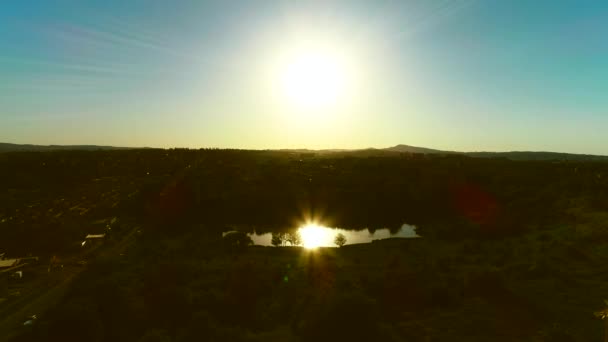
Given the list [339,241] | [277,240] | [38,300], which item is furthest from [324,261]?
[38,300]

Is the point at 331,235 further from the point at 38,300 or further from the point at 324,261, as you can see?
the point at 38,300

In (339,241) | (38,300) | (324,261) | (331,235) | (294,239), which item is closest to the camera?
(38,300)

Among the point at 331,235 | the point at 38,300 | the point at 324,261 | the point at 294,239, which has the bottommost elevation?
the point at 331,235

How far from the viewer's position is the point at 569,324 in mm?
21797

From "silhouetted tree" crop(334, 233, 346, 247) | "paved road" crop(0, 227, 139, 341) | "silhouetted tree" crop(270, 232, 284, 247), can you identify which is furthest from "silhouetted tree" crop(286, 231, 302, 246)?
"paved road" crop(0, 227, 139, 341)

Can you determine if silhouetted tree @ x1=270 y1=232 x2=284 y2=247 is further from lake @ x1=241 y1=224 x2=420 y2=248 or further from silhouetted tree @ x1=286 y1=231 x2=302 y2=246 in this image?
silhouetted tree @ x1=286 y1=231 x2=302 y2=246

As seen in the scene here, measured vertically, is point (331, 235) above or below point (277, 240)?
below

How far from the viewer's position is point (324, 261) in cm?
3691

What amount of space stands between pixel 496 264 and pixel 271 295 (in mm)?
18751

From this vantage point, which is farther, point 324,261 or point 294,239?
point 294,239

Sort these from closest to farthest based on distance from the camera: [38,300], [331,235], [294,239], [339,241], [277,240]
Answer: [38,300] → [339,241] → [277,240] → [294,239] → [331,235]

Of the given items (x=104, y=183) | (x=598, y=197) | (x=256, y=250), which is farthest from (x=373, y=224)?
(x=104, y=183)

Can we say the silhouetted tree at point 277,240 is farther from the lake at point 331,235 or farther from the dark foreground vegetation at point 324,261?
the dark foreground vegetation at point 324,261

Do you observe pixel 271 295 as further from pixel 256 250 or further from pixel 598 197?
pixel 598 197
